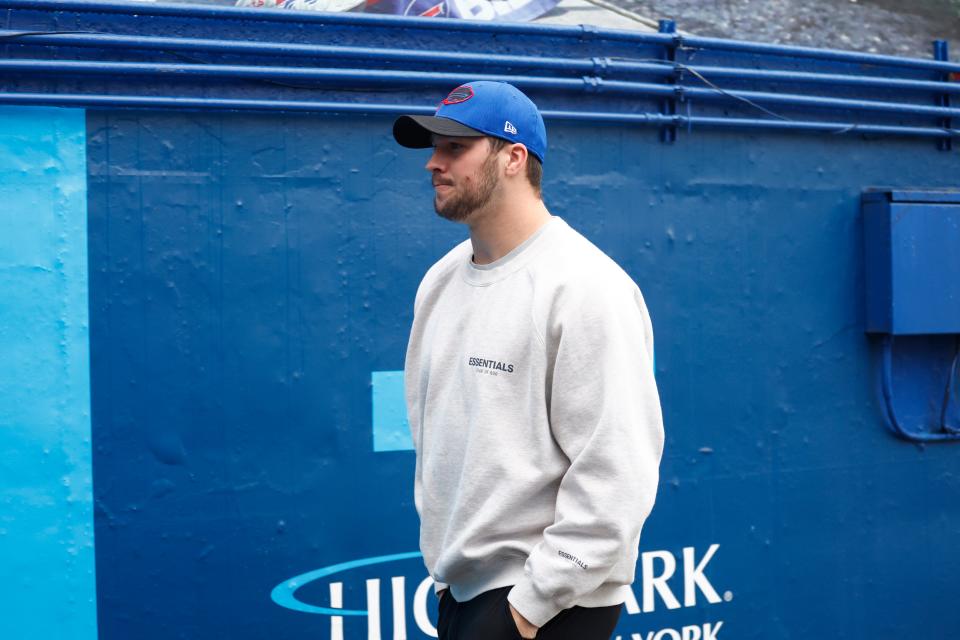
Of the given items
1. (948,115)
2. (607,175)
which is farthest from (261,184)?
(948,115)

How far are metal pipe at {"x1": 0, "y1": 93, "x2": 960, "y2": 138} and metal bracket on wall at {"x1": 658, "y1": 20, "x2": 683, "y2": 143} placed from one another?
0.04 m

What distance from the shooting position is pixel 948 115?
187 inches

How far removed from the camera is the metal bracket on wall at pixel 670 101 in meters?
4.28

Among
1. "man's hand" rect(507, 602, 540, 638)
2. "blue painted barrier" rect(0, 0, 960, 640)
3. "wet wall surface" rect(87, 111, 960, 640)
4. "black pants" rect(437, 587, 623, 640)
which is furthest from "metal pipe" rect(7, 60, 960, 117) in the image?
"man's hand" rect(507, 602, 540, 638)

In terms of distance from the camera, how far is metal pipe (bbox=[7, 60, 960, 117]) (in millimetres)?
3471

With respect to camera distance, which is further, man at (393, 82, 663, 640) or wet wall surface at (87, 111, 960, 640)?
wet wall surface at (87, 111, 960, 640)

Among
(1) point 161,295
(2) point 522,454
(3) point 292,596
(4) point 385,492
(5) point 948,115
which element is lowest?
(3) point 292,596

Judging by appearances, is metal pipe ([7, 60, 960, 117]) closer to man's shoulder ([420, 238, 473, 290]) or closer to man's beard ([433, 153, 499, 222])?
man's shoulder ([420, 238, 473, 290])

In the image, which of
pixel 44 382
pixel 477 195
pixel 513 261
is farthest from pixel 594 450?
pixel 44 382

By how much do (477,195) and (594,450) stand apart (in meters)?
0.61

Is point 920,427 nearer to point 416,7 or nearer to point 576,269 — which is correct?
point 416,7

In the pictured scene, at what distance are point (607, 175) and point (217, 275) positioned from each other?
1.63m

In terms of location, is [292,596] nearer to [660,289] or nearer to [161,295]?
[161,295]

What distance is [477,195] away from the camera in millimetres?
2227
